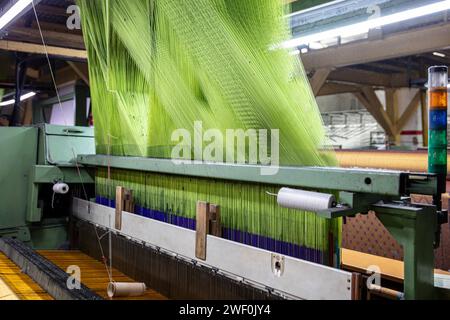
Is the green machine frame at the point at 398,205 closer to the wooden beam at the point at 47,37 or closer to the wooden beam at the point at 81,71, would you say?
the wooden beam at the point at 47,37

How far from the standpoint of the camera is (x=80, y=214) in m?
2.15

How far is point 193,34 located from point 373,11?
1.04 meters

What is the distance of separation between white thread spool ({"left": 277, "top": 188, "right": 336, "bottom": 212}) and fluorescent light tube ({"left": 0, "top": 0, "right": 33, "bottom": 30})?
1850mm

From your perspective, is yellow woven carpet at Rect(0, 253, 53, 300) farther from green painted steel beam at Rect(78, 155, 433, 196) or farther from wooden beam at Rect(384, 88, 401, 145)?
wooden beam at Rect(384, 88, 401, 145)

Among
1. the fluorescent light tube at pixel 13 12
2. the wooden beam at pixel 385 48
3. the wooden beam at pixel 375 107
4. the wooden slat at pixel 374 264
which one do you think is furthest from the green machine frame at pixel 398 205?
the wooden beam at pixel 375 107

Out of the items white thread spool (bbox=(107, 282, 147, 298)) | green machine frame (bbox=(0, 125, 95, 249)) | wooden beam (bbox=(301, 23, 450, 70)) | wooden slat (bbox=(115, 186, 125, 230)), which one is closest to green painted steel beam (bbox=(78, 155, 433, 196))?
wooden slat (bbox=(115, 186, 125, 230))

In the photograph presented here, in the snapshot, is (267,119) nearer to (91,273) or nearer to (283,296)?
(283,296)

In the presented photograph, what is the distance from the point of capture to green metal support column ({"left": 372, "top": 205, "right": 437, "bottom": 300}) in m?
0.92

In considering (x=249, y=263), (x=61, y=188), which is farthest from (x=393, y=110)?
(x=249, y=263)

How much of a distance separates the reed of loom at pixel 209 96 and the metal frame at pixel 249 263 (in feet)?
0.27

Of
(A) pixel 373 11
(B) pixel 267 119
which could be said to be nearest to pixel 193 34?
(B) pixel 267 119

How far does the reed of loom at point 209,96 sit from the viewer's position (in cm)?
119

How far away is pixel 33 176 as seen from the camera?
2.15 metres

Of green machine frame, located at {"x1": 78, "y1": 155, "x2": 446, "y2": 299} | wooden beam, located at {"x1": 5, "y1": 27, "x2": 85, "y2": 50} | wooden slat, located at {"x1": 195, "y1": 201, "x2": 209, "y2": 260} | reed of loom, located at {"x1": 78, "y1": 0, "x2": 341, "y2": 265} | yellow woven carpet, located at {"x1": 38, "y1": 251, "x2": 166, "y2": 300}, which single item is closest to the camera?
green machine frame, located at {"x1": 78, "y1": 155, "x2": 446, "y2": 299}
